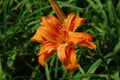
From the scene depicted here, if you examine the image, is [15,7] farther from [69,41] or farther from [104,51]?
[69,41]

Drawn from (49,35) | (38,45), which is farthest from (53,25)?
(38,45)

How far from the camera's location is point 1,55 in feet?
7.02

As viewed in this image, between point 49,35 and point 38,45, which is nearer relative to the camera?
point 49,35

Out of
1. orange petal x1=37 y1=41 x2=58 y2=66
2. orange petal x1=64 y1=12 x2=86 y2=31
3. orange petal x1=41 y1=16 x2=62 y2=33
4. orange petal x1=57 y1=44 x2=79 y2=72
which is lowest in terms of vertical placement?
orange petal x1=57 y1=44 x2=79 y2=72

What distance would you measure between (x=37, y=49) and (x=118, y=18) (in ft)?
2.03

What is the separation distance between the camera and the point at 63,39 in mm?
1215

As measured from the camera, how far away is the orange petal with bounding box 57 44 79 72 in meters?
1.15

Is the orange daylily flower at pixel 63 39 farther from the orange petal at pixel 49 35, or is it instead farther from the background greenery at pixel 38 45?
the background greenery at pixel 38 45

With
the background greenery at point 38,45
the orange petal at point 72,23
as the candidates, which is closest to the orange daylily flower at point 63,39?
the orange petal at point 72,23

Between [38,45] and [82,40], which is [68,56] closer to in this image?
[82,40]

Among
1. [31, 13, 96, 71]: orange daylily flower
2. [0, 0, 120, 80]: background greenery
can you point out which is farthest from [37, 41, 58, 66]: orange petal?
[0, 0, 120, 80]: background greenery

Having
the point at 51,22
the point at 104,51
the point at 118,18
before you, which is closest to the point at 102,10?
the point at 118,18

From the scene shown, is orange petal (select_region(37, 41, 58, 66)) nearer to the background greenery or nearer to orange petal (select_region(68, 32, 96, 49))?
orange petal (select_region(68, 32, 96, 49))

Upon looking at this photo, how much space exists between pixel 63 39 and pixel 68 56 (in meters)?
0.08
